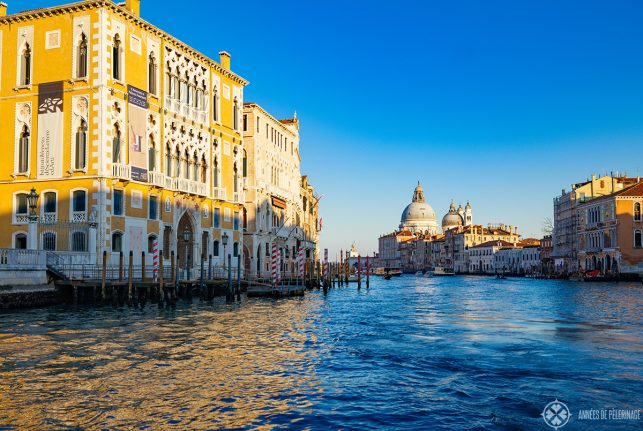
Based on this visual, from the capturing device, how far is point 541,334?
1827cm

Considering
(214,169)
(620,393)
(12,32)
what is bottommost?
(620,393)

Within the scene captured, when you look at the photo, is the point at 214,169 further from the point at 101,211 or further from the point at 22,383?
the point at 22,383

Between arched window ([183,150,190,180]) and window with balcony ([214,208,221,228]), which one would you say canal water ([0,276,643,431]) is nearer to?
arched window ([183,150,190,180])

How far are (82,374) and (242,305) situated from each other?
56.8ft

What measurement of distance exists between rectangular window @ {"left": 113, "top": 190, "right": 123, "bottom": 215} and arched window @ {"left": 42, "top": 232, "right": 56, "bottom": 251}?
9.66 feet

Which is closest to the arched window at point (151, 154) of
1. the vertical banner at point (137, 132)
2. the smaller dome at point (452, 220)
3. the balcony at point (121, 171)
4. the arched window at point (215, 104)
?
the vertical banner at point (137, 132)

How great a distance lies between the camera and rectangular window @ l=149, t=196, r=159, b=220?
1292 inches

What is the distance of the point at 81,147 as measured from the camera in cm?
2981

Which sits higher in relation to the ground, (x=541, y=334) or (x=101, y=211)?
(x=101, y=211)

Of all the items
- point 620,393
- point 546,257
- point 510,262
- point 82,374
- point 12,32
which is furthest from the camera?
point 510,262

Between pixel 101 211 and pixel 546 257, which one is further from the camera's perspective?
pixel 546 257

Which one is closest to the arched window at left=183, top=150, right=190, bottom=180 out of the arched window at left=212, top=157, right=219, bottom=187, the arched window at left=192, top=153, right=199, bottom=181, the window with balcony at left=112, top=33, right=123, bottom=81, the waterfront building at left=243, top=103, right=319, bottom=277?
the arched window at left=192, top=153, right=199, bottom=181

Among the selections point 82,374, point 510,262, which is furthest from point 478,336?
point 510,262

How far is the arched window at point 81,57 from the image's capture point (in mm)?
30109
